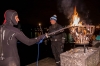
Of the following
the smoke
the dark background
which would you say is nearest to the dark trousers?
the smoke

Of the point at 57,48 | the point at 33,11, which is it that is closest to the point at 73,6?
the point at 57,48

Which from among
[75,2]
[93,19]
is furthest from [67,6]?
[93,19]

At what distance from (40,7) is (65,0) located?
15.9 metres

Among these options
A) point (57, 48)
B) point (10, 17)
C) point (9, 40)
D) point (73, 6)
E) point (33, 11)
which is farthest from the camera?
point (33, 11)

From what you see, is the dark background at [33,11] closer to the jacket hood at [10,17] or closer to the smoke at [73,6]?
the smoke at [73,6]

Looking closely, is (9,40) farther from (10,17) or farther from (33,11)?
(33,11)

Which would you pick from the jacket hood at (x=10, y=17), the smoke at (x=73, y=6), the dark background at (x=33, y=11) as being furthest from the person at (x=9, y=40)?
the dark background at (x=33, y=11)

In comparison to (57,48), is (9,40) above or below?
above

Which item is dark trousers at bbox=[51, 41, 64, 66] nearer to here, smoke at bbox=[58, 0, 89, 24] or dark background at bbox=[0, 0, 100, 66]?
smoke at bbox=[58, 0, 89, 24]

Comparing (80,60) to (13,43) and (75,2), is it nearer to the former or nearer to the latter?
(13,43)

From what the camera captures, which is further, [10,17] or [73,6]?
[73,6]

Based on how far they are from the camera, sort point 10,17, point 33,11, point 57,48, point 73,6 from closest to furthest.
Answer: point 10,17 → point 57,48 → point 73,6 → point 33,11

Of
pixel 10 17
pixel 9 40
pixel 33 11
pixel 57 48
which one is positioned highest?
pixel 33 11

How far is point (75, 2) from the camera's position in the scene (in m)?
18.3
